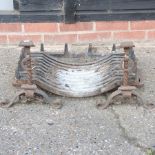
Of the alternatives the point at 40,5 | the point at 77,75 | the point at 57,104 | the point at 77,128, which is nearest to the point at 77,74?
the point at 77,75

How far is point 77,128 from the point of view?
3461mm

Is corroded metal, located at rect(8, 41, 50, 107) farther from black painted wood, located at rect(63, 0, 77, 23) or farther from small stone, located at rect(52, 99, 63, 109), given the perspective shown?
black painted wood, located at rect(63, 0, 77, 23)

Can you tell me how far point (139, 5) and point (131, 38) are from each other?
0.35m

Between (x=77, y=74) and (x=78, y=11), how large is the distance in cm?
87

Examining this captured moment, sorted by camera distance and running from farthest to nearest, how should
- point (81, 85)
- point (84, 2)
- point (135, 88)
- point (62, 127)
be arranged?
point (84, 2), point (81, 85), point (135, 88), point (62, 127)

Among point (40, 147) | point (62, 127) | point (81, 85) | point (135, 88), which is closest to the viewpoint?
point (40, 147)

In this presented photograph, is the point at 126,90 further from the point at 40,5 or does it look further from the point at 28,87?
the point at 40,5

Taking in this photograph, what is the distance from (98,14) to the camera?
4770 mm

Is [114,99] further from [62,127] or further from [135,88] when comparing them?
[62,127]

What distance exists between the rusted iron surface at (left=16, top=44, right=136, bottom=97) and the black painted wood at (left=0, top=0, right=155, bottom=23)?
531 mm

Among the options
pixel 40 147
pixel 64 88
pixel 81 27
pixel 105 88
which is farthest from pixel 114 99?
pixel 81 27

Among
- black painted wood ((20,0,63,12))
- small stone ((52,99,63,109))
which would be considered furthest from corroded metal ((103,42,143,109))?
black painted wood ((20,0,63,12))

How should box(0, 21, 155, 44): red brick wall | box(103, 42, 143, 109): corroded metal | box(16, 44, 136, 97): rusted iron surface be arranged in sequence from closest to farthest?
box(103, 42, 143, 109): corroded metal → box(16, 44, 136, 97): rusted iron surface → box(0, 21, 155, 44): red brick wall

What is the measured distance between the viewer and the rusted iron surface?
391 cm
